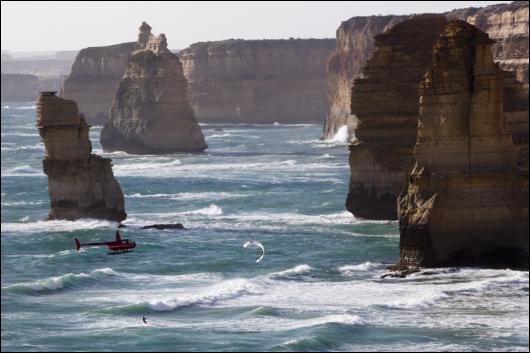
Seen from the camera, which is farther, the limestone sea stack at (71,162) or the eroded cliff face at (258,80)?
the eroded cliff face at (258,80)

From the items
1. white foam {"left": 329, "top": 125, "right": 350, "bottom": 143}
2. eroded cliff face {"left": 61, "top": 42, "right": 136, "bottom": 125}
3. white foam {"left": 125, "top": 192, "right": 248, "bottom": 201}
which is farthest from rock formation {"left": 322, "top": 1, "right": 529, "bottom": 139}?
eroded cliff face {"left": 61, "top": 42, "right": 136, "bottom": 125}

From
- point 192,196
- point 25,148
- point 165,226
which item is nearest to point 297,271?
point 165,226

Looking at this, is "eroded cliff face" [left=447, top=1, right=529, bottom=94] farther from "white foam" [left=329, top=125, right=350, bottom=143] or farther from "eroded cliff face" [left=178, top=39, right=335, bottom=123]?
"eroded cliff face" [left=178, top=39, right=335, bottom=123]

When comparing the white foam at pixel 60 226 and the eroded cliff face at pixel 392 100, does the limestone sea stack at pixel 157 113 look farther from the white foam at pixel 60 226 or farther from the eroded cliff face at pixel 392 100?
the eroded cliff face at pixel 392 100

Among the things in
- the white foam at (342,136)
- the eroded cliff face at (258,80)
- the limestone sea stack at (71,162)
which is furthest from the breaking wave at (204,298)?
the eroded cliff face at (258,80)

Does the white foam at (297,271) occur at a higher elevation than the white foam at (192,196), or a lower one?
higher

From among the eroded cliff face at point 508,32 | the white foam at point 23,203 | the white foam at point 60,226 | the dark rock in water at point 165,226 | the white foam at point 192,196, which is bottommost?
the white foam at point 192,196

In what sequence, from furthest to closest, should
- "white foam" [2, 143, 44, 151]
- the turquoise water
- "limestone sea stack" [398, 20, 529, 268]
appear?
"white foam" [2, 143, 44, 151], "limestone sea stack" [398, 20, 529, 268], the turquoise water

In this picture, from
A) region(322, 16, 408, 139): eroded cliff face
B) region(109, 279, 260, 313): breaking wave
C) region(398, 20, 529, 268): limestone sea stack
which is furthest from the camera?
region(322, 16, 408, 139): eroded cliff face

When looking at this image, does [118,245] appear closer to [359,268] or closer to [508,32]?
[359,268]
